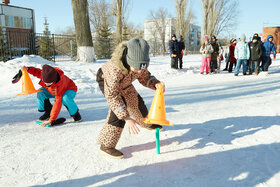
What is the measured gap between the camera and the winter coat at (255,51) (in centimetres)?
780

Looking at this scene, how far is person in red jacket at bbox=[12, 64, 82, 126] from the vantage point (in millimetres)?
2652

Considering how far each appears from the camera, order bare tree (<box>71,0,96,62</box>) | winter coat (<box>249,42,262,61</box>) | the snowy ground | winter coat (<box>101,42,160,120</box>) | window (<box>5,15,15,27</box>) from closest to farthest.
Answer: the snowy ground, winter coat (<box>101,42,160,120</box>), winter coat (<box>249,42,262,61</box>), bare tree (<box>71,0,96,62</box>), window (<box>5,15,15,27</box>)

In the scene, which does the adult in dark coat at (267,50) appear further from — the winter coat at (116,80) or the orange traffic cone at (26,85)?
the orange traffic cone at (26,85)

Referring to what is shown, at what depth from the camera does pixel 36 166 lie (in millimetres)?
1932

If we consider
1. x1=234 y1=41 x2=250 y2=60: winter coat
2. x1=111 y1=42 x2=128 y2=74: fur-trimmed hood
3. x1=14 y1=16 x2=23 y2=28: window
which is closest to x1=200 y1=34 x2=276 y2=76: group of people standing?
x1=234 y1=41 x2=250 y2=60: winter coat

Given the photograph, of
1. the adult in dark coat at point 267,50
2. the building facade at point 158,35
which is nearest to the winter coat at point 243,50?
the adult in dark coat at point 267,50

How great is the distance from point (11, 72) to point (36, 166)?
527cm

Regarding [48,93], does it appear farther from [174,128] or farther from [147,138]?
[174,128]

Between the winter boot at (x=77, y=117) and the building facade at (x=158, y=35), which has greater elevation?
the building facade at (x=158, y=35)

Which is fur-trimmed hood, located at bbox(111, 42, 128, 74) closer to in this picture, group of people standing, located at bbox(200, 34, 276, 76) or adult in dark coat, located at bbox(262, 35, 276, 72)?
group of people standing, located at bbox(200, 34, 276, 76)

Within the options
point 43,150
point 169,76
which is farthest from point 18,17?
point 43,150

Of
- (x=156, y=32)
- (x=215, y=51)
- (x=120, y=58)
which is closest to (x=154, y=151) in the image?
(x=120, y=58)

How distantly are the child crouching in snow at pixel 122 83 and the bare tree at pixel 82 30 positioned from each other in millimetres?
7972

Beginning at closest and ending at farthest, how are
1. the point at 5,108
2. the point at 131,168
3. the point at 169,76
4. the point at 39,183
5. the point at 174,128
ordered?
1. the point at 39,183
2. the point at 131,168
3. the point at 174,128
4. the point at 5,108
5. the point at 169,76
